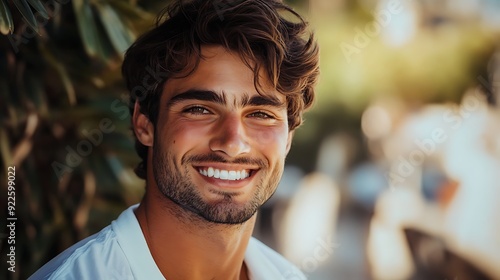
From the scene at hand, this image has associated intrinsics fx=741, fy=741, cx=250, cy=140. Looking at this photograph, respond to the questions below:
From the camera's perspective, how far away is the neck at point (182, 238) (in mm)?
1630

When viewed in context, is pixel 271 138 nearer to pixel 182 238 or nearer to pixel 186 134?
pixel 186 134

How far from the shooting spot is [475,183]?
3.64m

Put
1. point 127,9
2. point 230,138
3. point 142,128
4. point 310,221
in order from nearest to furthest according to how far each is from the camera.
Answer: point 230,138, point 142,128, point 127,9, point 310,221

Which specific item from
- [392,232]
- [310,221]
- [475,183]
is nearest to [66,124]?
[310,221]

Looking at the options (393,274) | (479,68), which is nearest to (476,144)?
(479,68)

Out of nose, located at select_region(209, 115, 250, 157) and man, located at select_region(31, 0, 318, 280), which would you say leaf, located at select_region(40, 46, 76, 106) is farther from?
nose, located at select_region(209, 115, 250, 157)

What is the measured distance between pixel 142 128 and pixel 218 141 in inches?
10.1

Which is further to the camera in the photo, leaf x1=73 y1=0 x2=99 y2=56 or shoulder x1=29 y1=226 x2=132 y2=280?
leaf x1=73 y1=0 x2=99 y2=56

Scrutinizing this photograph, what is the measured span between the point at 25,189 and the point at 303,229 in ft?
5.42

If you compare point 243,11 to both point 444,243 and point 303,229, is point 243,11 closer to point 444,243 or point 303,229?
point 303,229

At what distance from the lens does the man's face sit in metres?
1.60

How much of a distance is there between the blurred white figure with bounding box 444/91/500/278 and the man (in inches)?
84.1

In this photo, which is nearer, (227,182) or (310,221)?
(227,182)

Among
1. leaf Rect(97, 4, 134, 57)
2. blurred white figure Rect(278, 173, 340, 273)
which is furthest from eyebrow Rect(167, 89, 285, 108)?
blurred white figure Rect(278, 173, 340, 273)
